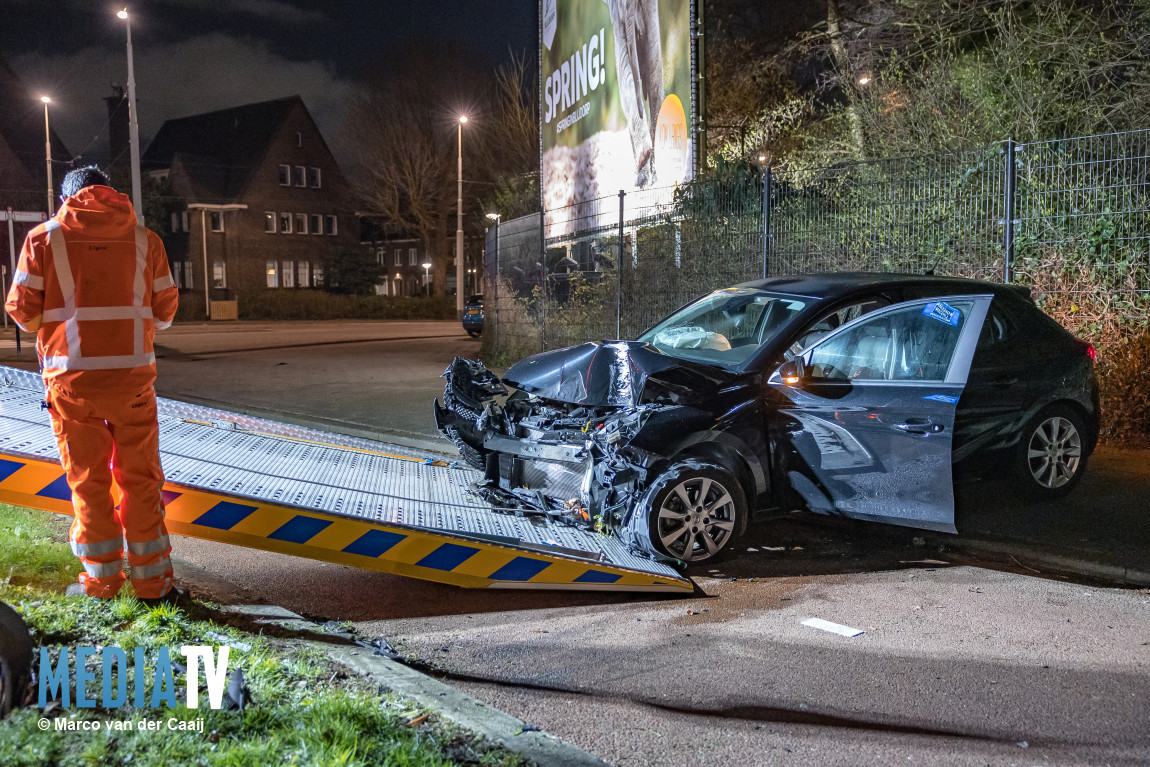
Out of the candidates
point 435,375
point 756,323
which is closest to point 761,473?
point 756,323

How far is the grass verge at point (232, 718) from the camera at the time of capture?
2783 mm

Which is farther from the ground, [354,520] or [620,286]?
[620,286]

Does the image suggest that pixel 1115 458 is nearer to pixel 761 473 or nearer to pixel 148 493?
pixel 761 473

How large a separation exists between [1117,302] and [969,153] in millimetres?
2016

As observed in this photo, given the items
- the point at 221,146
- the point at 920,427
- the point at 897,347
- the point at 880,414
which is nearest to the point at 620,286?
the point at 897,347

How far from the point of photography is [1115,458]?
809cm

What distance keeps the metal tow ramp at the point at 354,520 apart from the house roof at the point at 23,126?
52.6 metres

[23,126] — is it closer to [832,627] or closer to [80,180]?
[80,180]

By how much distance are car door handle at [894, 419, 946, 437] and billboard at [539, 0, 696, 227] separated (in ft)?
29.0

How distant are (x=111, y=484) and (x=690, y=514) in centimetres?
295

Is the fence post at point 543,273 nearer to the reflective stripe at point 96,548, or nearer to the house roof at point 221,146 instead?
the reflective stripe at point 96,548

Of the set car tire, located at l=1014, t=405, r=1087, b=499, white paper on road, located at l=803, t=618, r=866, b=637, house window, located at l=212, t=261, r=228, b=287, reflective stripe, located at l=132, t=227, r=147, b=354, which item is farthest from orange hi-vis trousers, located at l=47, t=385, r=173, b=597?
house window, located at l=212, t=261, r=228, b=287

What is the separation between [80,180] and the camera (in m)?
4.29

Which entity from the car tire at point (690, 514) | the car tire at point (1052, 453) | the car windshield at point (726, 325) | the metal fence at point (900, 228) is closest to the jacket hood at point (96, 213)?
the car tire at point (690, 514)
